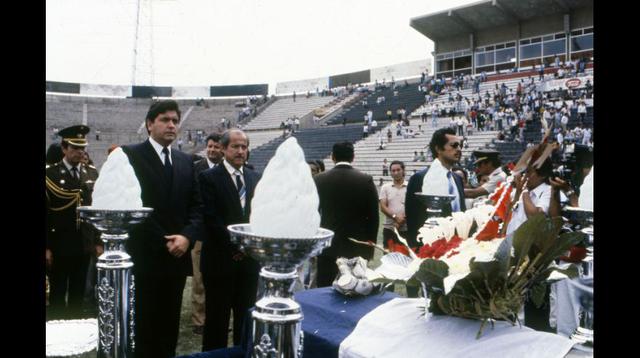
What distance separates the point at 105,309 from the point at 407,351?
0.96 metres

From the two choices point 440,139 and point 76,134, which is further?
point 76,134

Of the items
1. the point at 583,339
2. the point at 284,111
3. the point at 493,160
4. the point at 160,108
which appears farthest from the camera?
the point at 284,111

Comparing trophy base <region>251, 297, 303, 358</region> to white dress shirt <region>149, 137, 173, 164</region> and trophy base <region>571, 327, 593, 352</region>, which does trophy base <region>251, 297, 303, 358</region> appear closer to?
trophy base <region>571, 327, 593, 352</region>

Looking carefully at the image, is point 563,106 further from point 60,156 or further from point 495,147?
point 60,156

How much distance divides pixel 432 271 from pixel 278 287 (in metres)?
0.57

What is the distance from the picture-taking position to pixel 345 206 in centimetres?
437

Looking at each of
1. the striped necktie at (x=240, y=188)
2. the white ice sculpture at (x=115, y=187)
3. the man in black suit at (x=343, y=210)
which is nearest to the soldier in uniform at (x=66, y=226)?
the striped necktie at (x=240, y=188)

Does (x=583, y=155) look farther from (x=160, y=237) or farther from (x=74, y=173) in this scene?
(x=74, y=173)

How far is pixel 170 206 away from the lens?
9.14ft

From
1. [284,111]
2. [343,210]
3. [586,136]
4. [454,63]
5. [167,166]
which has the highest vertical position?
Result: [454,63]

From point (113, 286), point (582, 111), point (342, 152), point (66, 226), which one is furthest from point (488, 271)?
point (582, 111)

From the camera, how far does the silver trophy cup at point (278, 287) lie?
0.91 m

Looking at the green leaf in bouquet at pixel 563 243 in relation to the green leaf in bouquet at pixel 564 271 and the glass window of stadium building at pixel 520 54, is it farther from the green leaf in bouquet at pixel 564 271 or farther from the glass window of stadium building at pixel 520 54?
the glass window of stadium building at pixel 520 54

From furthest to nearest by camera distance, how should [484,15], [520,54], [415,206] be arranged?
[484,15] → [520,54] → [415,206]
